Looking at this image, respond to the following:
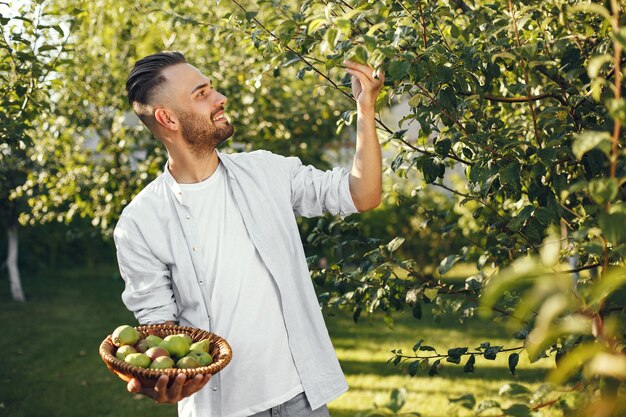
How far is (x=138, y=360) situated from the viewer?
218 centimetres

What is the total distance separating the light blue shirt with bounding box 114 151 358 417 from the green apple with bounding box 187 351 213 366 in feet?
0.77

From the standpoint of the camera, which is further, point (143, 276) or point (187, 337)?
point (143, 276)

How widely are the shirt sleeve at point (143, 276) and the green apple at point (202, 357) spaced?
348 millimetres

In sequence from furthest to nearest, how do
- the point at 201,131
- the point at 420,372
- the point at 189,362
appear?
the point at 420,372, the point at 201,131, the point at 189,362

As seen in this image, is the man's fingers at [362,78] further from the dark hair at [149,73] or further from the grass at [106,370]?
the grass at [106,370]

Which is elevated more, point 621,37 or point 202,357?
point 621,37

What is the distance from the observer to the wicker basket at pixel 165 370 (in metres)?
2.04

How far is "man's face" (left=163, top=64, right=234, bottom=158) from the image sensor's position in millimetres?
2518

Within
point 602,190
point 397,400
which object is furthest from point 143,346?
point 602,190

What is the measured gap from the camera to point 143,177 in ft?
20.0

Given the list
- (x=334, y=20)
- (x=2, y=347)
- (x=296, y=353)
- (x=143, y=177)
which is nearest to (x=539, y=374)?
(x=143, y=177)

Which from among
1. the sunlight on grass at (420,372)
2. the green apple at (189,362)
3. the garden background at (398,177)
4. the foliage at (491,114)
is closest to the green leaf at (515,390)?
the garden background at (398,177)

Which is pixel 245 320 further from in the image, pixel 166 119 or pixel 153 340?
pixel 166 119

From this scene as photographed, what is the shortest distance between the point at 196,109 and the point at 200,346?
847mm
